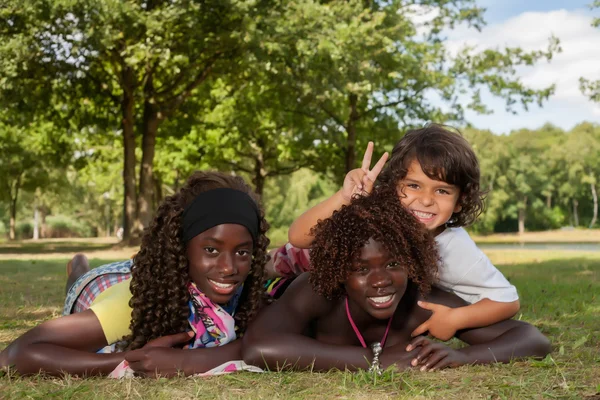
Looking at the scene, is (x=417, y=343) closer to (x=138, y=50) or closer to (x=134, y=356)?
(x=134, y=356)

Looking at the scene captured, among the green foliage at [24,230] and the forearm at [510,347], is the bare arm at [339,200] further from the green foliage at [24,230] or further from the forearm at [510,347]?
the green foliage at [24,230]

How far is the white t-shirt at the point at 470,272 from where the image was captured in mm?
4184

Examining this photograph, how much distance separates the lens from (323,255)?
3.85 m

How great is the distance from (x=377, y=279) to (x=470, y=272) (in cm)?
78

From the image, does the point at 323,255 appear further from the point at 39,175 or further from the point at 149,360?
the point at 39,175

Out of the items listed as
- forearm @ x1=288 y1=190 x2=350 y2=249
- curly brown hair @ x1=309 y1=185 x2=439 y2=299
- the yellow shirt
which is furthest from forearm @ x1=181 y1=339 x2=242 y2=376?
forearm @ x1=288 y1=190 x2=350 y2=249

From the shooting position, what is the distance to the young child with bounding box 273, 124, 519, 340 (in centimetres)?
413

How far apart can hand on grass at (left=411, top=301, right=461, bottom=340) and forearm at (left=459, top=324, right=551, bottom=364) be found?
0.58 feet

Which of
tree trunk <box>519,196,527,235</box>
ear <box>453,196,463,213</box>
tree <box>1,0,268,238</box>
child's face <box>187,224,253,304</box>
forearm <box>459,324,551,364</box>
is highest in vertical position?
tree <box>1,0,268,238</box>

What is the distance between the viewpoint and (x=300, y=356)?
145 inches

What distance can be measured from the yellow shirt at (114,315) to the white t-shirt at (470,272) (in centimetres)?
192

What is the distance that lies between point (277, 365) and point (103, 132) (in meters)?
23.1

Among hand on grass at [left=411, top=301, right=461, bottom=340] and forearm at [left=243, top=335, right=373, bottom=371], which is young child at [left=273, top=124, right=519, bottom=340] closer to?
hand on grass at [left=411, top=301, right=461, bottom=340]

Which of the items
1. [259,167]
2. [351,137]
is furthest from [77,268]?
[259,167]
